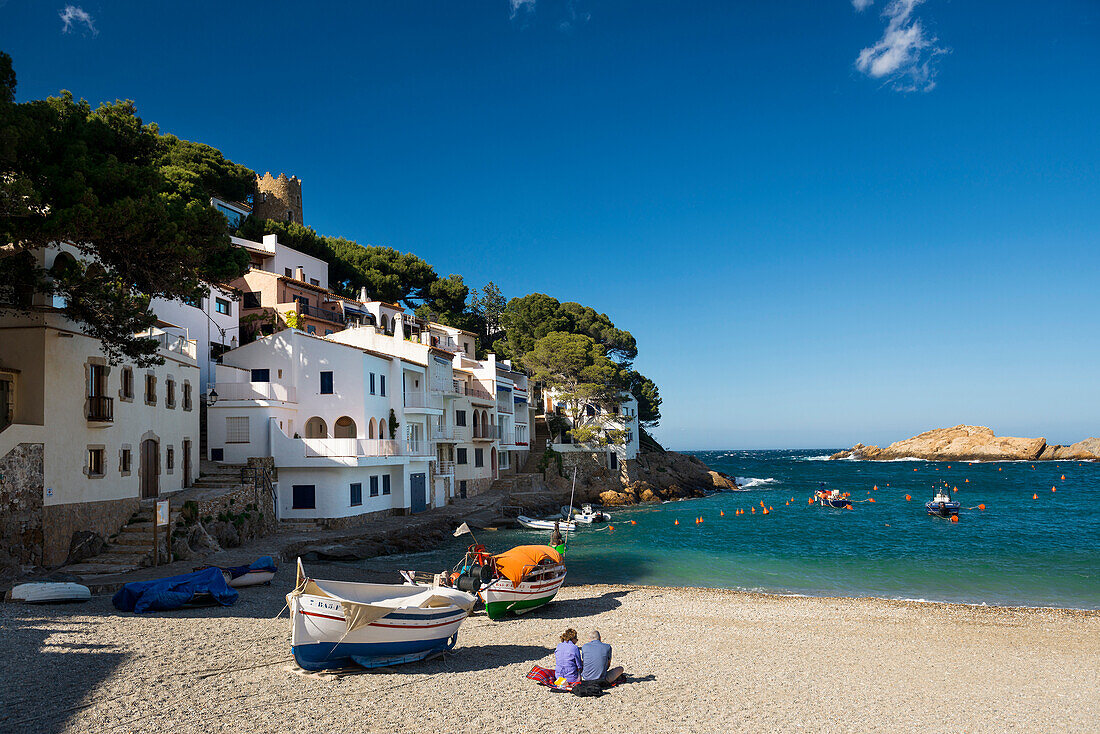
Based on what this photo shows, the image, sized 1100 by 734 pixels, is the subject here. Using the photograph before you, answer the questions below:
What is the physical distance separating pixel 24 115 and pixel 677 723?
19295 mm

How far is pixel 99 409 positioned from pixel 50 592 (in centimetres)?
743

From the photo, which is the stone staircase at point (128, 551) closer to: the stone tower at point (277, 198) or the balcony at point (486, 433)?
the balcony at point (486, 433)

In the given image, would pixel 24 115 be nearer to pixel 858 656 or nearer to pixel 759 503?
pixel 858 656

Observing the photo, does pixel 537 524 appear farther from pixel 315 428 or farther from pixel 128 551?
pixel 128 551

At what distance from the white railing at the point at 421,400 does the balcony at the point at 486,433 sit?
22.3ft

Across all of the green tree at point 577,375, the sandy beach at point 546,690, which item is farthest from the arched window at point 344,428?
the green tree at point 577,375

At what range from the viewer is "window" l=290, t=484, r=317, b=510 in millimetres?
33656

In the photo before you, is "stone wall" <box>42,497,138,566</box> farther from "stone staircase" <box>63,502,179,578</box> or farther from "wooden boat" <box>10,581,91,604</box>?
"wooden boat" <box>10,581,91,604</box>

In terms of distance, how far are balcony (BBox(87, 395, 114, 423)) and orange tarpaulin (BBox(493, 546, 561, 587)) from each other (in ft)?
44.7

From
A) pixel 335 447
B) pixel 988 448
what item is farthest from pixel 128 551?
pixel 988 448

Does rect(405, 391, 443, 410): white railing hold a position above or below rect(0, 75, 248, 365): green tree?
below

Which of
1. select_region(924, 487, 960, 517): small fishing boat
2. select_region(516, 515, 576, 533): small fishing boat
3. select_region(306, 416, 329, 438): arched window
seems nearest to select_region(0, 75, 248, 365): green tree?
select_region(306, 416, 329, 438): arched window

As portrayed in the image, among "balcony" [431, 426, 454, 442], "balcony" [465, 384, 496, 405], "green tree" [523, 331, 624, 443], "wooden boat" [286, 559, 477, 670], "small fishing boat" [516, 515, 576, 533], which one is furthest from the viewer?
"green tree" [523, 331, 624, 443]

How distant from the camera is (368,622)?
12.9 metres
